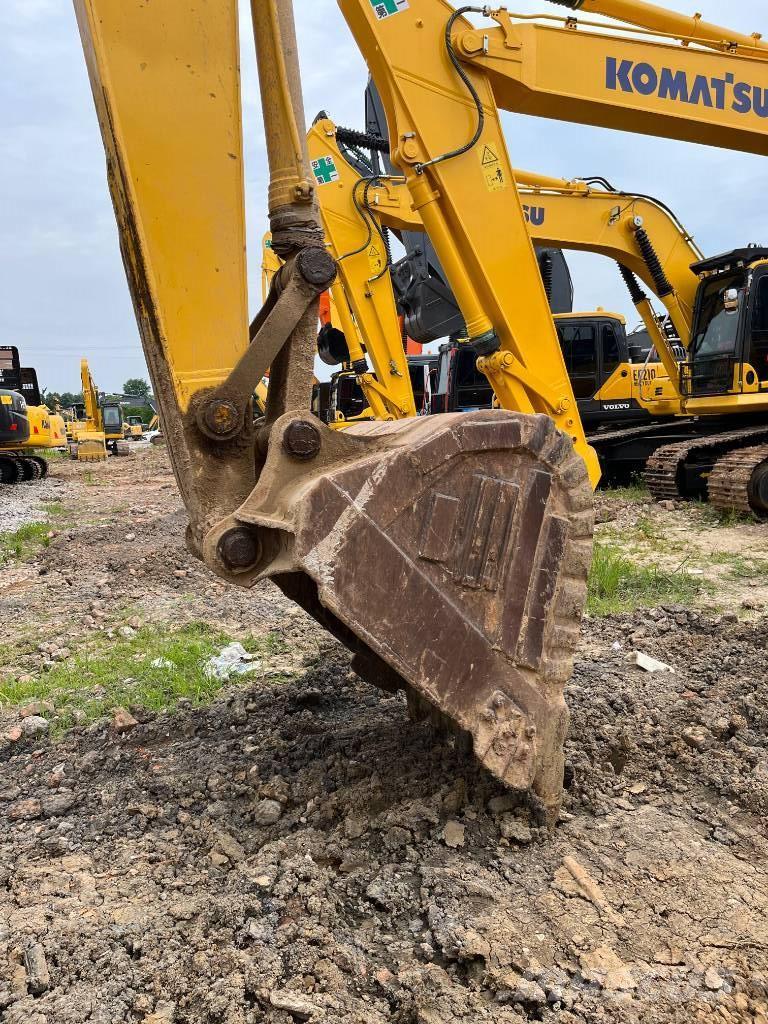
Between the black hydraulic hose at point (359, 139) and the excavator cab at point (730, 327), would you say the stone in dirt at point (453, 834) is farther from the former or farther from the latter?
the black hydraulic hose at point (359, 139)

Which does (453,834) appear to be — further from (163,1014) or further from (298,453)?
(298,453)

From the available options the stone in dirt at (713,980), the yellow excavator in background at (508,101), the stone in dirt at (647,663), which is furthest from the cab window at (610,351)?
the stone in dirt at (713,980)

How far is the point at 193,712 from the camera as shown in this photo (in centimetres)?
336

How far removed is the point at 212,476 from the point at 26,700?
2093 mm

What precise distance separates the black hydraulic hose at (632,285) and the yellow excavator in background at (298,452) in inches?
318

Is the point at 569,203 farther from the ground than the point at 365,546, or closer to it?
farther from the ground

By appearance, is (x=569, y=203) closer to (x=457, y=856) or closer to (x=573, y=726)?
(x=573, y=726)

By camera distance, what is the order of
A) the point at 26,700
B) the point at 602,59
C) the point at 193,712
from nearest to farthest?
the point at 193,712
the point at 26,700
the point at 602,59

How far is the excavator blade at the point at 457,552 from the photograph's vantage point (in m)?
1.92

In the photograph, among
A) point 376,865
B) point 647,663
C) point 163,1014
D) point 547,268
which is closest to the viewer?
point 163,1014

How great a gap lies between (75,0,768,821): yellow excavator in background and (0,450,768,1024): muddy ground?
1.07 feet

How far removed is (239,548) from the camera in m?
2.01

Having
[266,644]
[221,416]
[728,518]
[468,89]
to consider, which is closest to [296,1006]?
[221,416]

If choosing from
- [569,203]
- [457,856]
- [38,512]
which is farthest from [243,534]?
[38,512]
